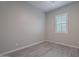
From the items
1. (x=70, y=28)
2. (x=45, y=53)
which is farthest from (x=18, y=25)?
(x=70, y=28)

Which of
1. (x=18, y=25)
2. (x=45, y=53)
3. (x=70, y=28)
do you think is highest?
(x=18, y=25)

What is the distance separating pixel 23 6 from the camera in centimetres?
420

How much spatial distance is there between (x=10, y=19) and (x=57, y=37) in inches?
131

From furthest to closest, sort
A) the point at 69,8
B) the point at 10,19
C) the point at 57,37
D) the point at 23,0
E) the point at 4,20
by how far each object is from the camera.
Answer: the point at 57,37 → the point at 69,8 → the point at 23,0 → the point at 10,19 → the point at 4,20

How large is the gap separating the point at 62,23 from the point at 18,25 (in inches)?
115

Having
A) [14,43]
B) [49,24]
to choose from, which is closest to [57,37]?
[49,24]

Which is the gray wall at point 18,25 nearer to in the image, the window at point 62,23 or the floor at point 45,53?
the floor at point 45,53

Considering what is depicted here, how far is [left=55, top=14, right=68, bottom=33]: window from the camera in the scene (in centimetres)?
519

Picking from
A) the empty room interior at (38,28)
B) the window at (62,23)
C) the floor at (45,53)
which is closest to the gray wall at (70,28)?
the empty room interior at (38,28)

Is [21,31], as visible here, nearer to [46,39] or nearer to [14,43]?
[14,43]

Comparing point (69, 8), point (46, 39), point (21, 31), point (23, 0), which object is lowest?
point (46, 39)

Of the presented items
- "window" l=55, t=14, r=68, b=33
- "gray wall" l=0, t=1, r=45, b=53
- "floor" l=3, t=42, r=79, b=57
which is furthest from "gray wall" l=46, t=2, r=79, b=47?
"gray wall" l=0, t=1, r=45, b=53

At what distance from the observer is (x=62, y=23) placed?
17.7 feet

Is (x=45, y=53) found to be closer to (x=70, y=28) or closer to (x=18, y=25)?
(x=18, y=25)
